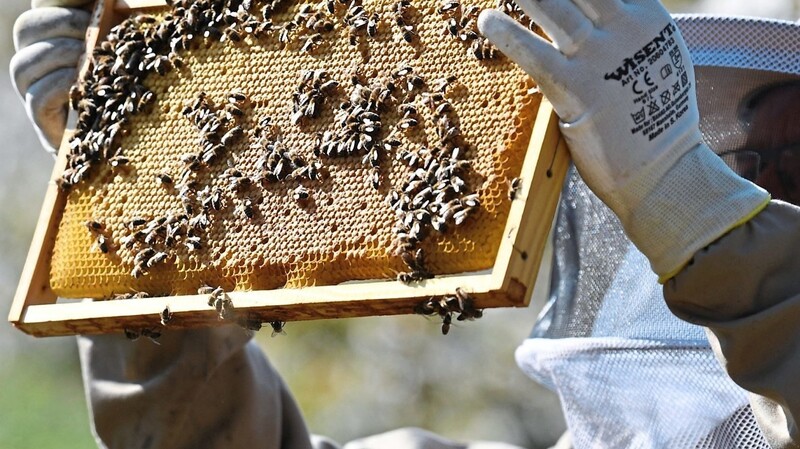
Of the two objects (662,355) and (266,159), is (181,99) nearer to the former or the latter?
(266,159)

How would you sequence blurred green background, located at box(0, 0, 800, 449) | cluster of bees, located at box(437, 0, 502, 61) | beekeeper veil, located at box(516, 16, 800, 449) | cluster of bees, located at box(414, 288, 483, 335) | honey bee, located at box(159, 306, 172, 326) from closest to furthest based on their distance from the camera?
1. cluster of bees, located at box(414, 288, 483, 335)
2. cluster of bees, located at box(437, 0, 502, 61)
3. honey bee, located at box(159, 306, 172, 326)
4. beekeeper veil, located at box(516, 16, 800, 449)
5. blurred green background, located at box(0, 0, 800, 449)

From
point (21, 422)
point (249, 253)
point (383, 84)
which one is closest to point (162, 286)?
point (249, 253)

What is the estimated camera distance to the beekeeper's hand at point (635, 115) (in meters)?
2.54

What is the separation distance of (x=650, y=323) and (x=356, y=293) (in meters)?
1.29

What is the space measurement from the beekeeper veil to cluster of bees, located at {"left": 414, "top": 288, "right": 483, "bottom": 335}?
3.70 feet

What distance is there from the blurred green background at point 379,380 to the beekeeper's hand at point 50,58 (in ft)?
36.1

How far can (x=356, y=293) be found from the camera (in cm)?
→ 263

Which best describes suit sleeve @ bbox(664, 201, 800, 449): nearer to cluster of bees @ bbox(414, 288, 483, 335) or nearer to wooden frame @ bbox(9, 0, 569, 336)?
wooden frame @ bbox(9, 0, 569, 336)

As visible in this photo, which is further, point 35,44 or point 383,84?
point 35,44

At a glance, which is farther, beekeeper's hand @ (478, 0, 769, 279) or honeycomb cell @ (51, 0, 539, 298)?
honeycomb cell @ (51, 0, 539, 298)

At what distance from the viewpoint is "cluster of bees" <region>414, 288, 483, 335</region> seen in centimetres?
250

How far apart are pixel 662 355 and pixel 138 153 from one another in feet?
5.57

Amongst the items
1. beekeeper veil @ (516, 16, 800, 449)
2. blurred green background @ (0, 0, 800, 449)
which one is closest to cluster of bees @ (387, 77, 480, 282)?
beekeeper veil @ (516, 16, 800, 449)

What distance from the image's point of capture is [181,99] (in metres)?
3.17
